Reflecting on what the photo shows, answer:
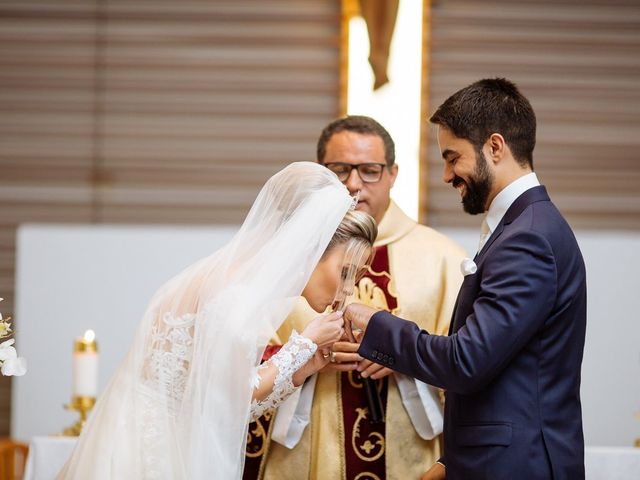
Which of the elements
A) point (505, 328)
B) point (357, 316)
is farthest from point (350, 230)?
point (505, 328)

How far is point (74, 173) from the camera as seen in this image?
5.80 metres

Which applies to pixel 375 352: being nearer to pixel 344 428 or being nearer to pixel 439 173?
pixel 344 428

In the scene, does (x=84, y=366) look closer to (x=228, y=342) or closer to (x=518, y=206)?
(x=228, y=342)

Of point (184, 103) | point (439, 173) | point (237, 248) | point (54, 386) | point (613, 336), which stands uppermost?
point (184, 103)

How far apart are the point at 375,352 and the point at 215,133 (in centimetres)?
335

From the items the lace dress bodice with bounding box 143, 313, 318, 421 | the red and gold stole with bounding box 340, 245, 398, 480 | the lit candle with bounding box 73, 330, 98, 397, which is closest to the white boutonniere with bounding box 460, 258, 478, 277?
A: the lace dress bodice with bounding box 143, 313, 318, 421

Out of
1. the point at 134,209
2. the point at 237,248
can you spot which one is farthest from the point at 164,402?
the point at 134,209

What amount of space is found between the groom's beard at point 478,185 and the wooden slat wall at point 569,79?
3043 millimetres

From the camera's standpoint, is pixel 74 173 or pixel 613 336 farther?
pixel 74 173

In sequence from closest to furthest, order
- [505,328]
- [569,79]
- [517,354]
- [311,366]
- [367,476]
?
[505,328]
[517,354]
[311,366]
[367,476]
[569,79]

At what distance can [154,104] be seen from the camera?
5793 millimetres

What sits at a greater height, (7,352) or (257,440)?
(7,352)

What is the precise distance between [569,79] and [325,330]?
352 cm

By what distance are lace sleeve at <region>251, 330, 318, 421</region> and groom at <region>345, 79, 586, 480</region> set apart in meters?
0.20
